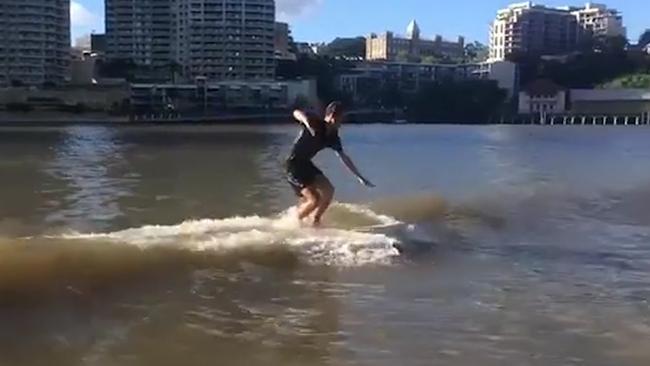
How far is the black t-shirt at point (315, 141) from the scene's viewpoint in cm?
1159

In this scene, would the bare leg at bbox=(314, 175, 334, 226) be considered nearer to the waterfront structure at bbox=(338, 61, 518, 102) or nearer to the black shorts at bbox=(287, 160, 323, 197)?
the black shorts at bbox=(287, 160, 323, 197)

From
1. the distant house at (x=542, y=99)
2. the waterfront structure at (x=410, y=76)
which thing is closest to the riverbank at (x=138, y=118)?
the waterfront structure at (x=410, y=76)

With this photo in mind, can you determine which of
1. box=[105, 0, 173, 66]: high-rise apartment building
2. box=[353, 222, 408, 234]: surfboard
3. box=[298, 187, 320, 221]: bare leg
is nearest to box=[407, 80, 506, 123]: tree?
box=[105, 0, 173, 66]: high-rise apartment building

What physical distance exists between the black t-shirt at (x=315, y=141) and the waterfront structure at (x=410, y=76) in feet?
531

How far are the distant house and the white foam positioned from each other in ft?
542

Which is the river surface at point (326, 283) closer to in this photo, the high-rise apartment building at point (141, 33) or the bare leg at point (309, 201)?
the bare leg at point (309, 201)

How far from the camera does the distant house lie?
17250 cm

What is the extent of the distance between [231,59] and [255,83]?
15648mm

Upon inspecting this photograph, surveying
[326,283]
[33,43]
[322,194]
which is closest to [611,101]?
[33,43]

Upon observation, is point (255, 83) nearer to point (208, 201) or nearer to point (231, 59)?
point (231, 59)

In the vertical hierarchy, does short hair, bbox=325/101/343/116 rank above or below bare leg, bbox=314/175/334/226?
above

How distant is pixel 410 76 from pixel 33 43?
72955mm

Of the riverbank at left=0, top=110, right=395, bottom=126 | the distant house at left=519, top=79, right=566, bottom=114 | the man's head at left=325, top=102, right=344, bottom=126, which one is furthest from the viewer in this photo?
the distant house at left=519, top=79, right=566, bottom=114

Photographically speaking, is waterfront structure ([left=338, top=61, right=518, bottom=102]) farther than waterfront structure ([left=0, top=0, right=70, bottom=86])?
Yes
